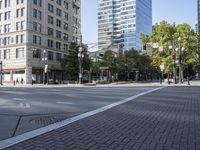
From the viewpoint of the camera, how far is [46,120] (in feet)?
34.7

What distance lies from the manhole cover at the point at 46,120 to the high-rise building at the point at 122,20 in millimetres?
127046

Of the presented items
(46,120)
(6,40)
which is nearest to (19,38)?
(6,40)

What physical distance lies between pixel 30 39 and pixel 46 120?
202ft

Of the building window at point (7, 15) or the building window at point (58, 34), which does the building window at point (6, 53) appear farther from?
the building window at point (58, 34)

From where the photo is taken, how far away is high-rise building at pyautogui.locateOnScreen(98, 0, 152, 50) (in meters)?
141

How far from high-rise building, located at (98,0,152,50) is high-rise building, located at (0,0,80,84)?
59874 millimetres

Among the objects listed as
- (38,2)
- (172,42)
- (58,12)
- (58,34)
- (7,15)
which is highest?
(38,2)

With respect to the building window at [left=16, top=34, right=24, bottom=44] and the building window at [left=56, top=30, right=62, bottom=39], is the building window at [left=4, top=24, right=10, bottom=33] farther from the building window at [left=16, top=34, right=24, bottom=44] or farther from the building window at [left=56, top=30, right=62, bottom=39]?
the building window at [left=56, top=30, right=62, bottom=39]

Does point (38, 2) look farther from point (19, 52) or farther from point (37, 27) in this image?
point (19, 52)

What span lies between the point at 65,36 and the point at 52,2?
33.8ft

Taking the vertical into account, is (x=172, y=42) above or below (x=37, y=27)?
below

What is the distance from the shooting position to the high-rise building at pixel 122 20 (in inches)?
5536

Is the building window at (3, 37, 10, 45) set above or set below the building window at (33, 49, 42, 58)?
above

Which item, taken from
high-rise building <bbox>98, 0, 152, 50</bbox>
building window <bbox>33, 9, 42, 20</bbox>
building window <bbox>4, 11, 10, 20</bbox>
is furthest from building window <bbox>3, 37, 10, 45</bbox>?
high-rise building <bbox>98, 0, 152, 50</bbox>
